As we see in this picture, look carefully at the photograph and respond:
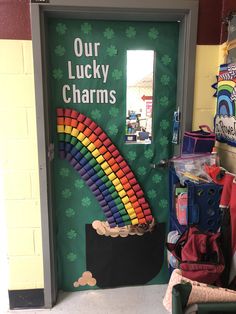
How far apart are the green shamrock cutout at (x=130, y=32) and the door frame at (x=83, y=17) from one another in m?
0.06

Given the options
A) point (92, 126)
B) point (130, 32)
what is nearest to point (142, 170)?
point (92, 126)

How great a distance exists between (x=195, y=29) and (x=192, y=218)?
1.14m

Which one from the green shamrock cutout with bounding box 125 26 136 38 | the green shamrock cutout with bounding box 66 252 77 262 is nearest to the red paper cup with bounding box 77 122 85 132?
the green shamrock cutout with bounding box 125 26 136 38

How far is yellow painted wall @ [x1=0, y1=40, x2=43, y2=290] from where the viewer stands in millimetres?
1741

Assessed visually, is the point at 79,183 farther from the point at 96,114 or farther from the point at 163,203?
the point at 163,203

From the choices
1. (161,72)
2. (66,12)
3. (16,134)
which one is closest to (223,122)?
(161,72)

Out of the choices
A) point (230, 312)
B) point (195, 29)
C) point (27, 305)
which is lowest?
point (27, 305)

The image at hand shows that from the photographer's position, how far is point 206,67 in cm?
186

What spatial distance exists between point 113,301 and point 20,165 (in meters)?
1.17

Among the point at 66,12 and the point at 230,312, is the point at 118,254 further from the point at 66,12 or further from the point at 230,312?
the point at 66,12

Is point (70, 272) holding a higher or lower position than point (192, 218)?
lower

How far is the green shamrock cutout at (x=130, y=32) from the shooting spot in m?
1.89

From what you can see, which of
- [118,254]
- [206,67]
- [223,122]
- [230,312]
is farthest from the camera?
[118,254]

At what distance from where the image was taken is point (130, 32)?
189 centimetres
